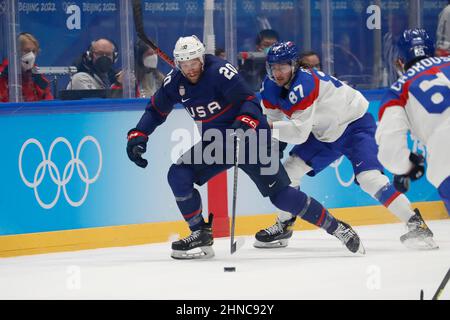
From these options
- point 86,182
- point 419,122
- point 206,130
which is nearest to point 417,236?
point 206,130

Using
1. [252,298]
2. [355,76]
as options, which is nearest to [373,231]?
[355,76]

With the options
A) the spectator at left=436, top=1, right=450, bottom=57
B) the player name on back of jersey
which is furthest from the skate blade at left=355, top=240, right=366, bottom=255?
the spectator at left=436, top=1, right=450, bottom=57

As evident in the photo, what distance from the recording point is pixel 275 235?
7879mm

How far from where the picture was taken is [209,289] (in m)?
6.10

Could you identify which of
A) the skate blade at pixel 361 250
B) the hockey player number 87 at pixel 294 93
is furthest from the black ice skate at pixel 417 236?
the hockey player number 87 at pixel 294 93

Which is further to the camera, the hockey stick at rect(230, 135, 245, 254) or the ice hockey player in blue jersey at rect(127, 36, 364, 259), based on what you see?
the hockey stick at rect(230, 135, 245, 254)

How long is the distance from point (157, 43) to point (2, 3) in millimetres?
1319

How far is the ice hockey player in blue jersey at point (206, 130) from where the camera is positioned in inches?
277

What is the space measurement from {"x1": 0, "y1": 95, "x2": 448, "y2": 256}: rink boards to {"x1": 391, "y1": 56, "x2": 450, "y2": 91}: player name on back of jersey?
2999 millimetres

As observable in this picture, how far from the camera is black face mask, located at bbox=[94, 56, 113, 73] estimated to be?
8523 millimetres

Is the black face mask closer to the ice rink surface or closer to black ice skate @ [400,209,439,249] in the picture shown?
the ice rink surface

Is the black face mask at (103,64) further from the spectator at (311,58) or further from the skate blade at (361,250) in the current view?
the skate blade at (361,250)
